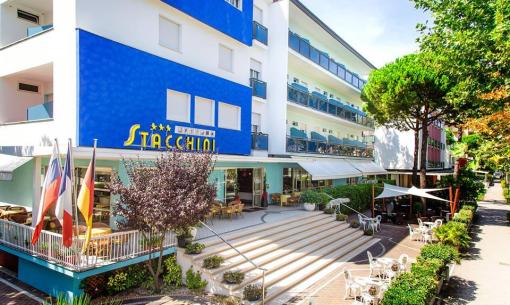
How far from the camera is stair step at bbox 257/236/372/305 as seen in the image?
11.8 metres

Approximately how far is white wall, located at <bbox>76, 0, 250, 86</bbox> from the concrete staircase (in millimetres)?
10020

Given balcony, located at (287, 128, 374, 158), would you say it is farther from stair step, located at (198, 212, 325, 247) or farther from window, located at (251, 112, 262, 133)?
stair step, located at (198, 212, 325, 247)

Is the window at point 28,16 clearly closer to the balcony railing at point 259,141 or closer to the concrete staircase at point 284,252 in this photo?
the balcony railing at point 259,141

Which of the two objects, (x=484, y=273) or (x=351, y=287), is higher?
(x=351, y=287)

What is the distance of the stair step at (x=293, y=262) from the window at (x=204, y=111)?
29.0ft

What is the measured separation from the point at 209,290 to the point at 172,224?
2.90m

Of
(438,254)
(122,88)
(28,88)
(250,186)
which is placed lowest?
(438,254)

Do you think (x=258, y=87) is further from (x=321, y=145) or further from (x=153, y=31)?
(x=153, y=31)

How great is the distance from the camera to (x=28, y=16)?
17609 millimetres

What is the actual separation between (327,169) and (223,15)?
45.4 feet

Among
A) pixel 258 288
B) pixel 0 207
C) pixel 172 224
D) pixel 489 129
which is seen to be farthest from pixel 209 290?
pixel 489 129

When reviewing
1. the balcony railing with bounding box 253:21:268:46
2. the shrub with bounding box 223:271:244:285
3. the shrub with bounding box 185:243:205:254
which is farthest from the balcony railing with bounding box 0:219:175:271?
the balcony railing with bounding box 253:21:268:46

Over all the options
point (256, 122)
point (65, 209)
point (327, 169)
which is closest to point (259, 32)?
point (256, 122)

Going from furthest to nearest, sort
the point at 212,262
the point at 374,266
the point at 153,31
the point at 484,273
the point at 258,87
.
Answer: the point at 258,87 → the point at 153,31 → the point at 484,273 → the point at 374,266 → the point at 212,262
